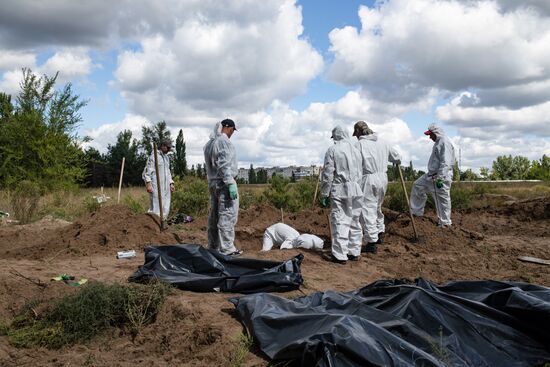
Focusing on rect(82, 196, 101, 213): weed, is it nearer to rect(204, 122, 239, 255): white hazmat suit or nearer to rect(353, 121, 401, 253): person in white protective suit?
rect(204, 122, 239, 255): white hazmat suit

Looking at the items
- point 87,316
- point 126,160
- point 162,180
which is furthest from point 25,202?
point 126,160

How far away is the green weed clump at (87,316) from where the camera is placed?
13.5 ft

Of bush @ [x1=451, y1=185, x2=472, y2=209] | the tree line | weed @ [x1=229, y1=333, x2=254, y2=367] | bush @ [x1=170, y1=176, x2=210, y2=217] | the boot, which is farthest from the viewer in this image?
the tree line

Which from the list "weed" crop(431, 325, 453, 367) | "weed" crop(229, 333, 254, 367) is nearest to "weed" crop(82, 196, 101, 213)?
"weed" crop(229, 333, 254, 367)

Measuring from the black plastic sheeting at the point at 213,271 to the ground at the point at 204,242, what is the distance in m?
0.15

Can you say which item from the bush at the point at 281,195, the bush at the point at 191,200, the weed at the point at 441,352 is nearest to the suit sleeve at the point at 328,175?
the weed at the point at 441,352

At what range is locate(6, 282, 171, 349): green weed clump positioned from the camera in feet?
13.5

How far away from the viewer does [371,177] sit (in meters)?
8.01

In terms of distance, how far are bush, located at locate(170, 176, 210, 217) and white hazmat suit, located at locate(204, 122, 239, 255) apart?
17.6 ft

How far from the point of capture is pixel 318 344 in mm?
2953

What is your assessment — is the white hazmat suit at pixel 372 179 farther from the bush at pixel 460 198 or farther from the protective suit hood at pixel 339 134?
the bush at pixel 460 198

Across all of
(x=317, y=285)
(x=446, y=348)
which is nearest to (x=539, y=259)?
(x=317, y=285)

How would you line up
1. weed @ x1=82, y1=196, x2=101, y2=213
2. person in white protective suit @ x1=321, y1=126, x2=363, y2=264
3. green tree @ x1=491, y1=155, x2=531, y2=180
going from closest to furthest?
person in white protective suit @ x1=321, y1=126, x2=363, y2=264 < weed @ x1=82, y1=196, x2=101, y2=213 < green tree @ x1=491, y1=155, x2=531, y2=180

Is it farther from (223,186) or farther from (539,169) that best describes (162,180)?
(539,169)
